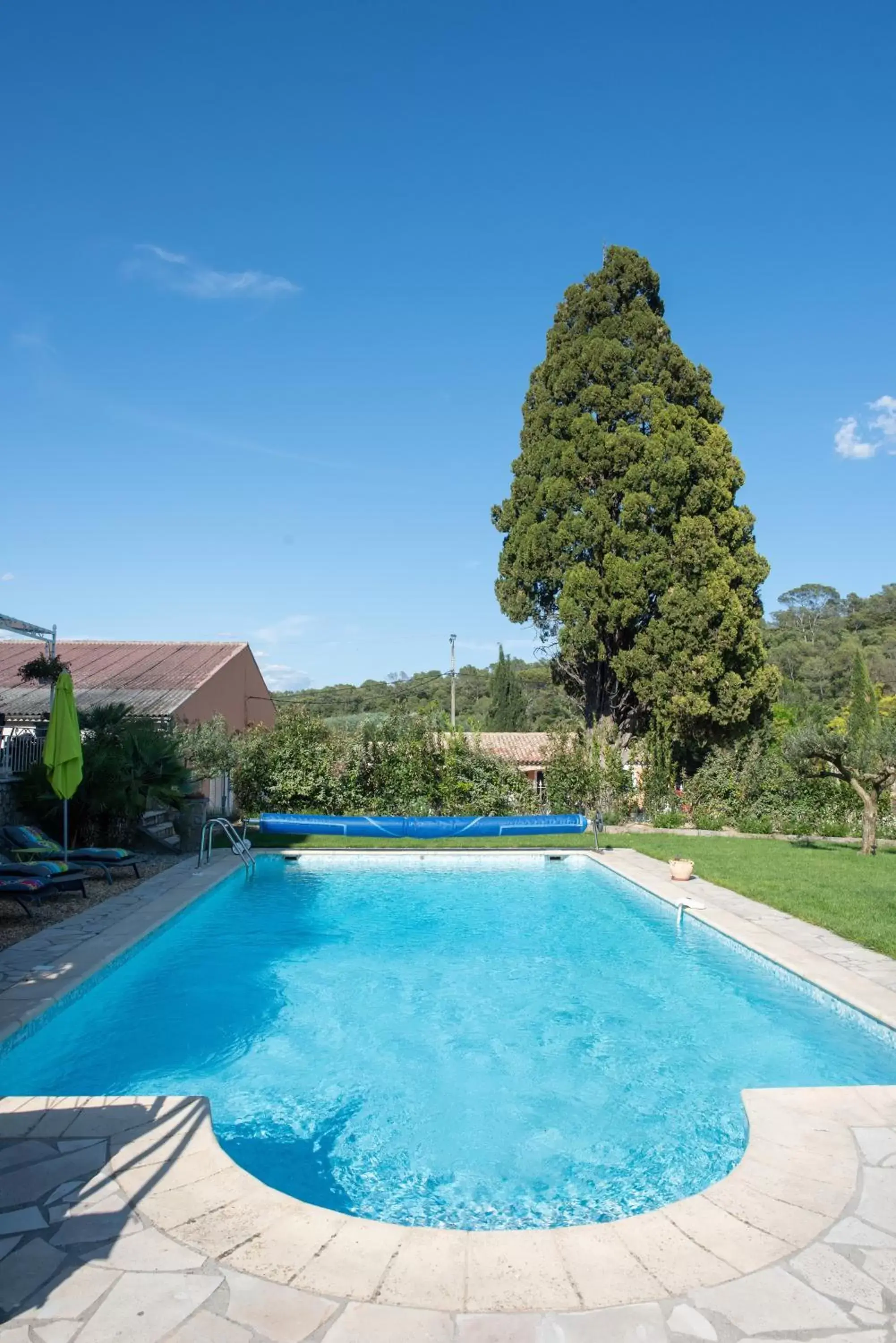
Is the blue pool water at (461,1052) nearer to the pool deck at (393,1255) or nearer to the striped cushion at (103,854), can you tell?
the pool deck at (393,1255)

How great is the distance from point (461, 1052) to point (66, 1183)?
12.6ft

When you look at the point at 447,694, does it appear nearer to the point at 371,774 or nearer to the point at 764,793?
the point at 371,774

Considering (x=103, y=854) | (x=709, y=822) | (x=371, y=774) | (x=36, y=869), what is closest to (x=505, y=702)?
(x=371, y=774)

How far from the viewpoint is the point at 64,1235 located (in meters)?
3.38

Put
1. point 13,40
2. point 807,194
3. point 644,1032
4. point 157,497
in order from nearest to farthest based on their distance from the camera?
point 644,1032
point 13,40
point 807,194
point 157,497

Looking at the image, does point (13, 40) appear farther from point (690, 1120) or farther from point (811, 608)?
point (811, 608)

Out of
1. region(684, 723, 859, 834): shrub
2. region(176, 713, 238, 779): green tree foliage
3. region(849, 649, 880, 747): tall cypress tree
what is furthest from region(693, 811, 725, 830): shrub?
region(849, 649, 880, 747): tall cypress tree

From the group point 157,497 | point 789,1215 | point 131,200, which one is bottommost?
point 789,1215

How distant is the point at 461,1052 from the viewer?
7027mm

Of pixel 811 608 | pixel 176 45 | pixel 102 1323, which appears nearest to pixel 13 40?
pixel 176 45

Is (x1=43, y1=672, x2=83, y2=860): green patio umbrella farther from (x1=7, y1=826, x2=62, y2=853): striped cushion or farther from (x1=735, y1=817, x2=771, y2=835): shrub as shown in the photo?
(x1=735, y1=817, x2=771, y2=835): shrub

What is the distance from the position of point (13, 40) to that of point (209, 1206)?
12.2 m

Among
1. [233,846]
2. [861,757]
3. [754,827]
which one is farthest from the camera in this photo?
[754,827]

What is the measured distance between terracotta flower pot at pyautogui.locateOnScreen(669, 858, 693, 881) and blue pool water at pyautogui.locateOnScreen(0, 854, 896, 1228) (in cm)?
112
